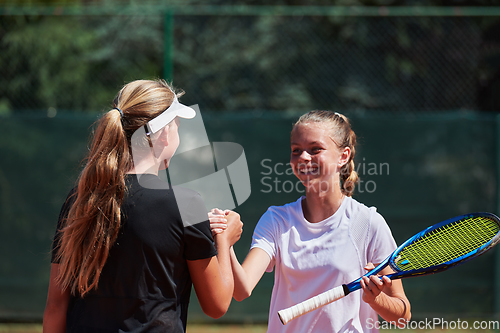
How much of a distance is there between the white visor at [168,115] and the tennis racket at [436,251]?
2.85 ft

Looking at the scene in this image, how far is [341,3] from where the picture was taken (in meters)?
8.27

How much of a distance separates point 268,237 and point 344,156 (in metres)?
0.55

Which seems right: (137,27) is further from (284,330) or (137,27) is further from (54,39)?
(284,330)

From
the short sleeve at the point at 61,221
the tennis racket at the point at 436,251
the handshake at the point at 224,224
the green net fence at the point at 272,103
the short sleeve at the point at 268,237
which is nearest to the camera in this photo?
the short sleeve at the point at 61,221

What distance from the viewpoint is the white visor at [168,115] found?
1734mm

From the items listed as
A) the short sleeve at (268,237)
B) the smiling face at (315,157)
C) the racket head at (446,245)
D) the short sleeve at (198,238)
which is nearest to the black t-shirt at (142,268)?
the short sleeve at (198,238)

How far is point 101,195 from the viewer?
1.67 metres

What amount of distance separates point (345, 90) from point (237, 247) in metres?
3.78

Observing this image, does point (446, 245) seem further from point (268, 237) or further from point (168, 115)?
point (168, 115)

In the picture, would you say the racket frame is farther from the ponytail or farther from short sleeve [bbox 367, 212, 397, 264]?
the ponytail

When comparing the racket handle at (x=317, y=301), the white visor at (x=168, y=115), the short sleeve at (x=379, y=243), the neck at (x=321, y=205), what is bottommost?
the racket handle at (x=317, y=301)

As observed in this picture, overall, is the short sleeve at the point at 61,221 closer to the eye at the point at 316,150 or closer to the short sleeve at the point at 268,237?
the short sleeve at the point at 268,237

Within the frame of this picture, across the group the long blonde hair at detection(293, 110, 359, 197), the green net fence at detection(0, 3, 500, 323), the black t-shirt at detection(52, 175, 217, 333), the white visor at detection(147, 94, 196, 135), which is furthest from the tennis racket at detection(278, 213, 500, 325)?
the green net fence at detection(0, 3, 500, 323)

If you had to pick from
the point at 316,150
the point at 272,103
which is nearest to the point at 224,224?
the point at 316,150
